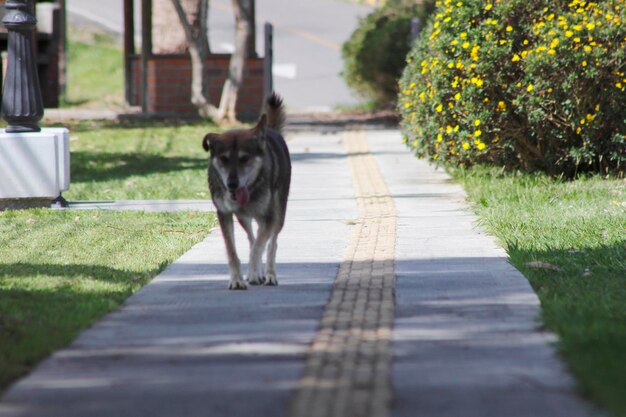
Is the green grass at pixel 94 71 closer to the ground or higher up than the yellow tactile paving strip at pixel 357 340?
higher up

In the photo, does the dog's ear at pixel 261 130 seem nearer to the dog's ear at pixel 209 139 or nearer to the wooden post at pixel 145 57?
the dog's ear at pixel 209 139

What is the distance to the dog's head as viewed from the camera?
720 centimetres

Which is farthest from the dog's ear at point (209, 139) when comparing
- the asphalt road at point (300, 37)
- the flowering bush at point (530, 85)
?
the asphalt road at point (300, 37)

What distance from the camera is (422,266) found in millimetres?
8164

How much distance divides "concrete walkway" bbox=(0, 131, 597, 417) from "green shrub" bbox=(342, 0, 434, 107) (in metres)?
13.8

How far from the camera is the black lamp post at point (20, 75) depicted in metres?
11.7

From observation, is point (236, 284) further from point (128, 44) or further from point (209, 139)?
point (128, 44)

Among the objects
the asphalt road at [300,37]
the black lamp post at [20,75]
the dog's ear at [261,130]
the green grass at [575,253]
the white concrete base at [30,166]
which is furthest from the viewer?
the asphalt road at [300,37]

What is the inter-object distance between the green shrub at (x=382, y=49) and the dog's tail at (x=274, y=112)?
1429 cm

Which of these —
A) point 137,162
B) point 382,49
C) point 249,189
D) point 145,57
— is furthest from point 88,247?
point 382,49

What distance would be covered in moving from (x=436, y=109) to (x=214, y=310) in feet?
22.0

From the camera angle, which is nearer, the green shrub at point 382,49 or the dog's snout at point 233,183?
the dog's snout at point 233,183

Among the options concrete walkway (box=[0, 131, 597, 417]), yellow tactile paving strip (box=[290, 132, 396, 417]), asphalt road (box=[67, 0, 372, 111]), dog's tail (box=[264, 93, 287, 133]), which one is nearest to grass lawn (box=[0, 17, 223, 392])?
concrete walkway (box=[0, 131, 597, 417])

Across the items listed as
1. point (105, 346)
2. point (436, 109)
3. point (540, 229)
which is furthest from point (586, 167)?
point (105, 346)
